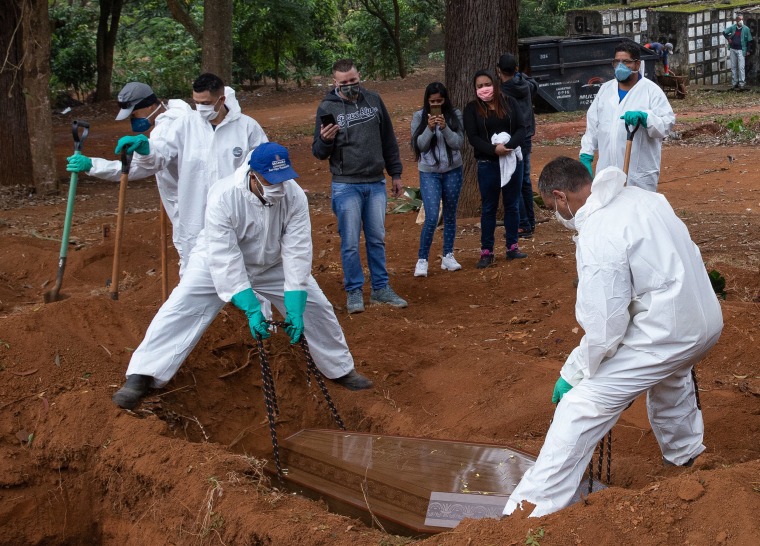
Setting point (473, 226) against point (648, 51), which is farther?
point (648, 51)

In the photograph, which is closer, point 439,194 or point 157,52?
point 439,194

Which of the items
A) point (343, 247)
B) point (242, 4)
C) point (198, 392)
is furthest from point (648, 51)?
point (198, 392)

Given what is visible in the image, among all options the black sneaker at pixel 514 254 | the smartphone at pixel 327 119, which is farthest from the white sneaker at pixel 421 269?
the smartphone at pixel 327 119

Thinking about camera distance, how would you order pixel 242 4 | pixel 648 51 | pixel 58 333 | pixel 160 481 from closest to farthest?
pixel 160 481
pixel 58 333
pixel 648 51
pixel 242 4

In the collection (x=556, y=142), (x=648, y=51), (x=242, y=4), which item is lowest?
(x=556, y=142)

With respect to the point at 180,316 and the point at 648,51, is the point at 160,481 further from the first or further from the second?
the point at 648,51

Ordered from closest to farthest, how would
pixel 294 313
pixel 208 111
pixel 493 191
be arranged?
pixel 294 313 → pixel 208 111 → pixel 493 191

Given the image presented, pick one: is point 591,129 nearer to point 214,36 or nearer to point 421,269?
point 421,269

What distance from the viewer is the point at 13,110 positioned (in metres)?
13.5

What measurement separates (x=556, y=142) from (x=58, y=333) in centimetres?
1290

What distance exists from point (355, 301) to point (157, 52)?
2215cm

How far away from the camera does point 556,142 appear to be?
1767 cm

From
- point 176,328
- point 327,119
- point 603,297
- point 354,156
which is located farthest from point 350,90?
point 603,297

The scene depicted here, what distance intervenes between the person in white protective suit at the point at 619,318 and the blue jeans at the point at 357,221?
3.78m
